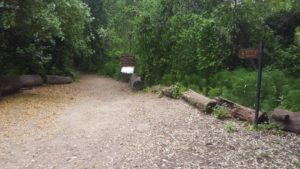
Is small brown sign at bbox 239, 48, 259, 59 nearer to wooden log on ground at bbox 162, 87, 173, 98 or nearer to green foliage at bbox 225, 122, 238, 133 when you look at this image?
green foliage at bbox 225, 122, 238, 133

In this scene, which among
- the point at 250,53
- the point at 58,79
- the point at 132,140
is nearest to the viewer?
the point at 132,140

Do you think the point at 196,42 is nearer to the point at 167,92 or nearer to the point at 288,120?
the point at 167,92

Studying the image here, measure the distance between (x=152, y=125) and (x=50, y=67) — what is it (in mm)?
9411

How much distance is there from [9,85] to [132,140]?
626 centimetres

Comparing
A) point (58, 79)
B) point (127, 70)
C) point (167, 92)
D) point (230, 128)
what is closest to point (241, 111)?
point (230, 128)

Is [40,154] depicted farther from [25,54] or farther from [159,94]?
[25,54]

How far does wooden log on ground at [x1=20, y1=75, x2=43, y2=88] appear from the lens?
12.9 meters

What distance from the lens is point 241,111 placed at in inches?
299

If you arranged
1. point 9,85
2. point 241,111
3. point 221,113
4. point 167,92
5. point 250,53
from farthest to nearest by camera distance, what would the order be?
1. point 9,85
2. point 167,92
3. point 221,113
4. point 241,111
5. point 250,53

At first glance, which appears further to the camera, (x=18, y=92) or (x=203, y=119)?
(x=18, y=92)

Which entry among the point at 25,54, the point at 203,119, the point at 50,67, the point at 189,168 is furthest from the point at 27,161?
the point at 50,67

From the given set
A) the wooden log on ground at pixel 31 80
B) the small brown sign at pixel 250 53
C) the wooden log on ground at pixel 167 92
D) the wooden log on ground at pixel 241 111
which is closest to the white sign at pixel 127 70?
the wooden log on ground at pixel 31 80

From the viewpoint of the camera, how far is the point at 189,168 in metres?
5.12

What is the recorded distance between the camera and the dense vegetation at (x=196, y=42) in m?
9.53
